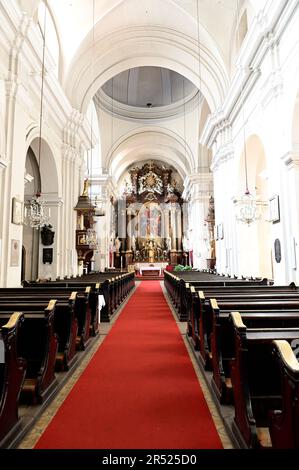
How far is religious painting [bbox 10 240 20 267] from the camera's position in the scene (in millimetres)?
6141

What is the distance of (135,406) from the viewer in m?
2.42

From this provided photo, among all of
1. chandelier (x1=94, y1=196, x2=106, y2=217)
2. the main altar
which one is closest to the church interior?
chandelier (x1=94, y1=196, x2=106, y2=217)

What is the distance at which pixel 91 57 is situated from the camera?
10.2 m

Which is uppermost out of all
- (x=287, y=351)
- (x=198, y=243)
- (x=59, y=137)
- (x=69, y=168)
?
(x=59, y=137)

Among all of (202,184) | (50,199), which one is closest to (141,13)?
(50,199)

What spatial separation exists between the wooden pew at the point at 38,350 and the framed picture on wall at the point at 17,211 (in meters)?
3.68

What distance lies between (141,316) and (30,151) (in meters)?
6.15

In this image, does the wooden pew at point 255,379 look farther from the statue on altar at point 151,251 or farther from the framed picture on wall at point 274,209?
the statue on altar at point 151,251

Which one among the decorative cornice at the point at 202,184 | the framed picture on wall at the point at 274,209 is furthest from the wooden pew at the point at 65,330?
the decorative cornice at the point at 202,184

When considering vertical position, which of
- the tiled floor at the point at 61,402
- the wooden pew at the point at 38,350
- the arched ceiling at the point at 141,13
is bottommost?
the tiled floor at the point at 61,402

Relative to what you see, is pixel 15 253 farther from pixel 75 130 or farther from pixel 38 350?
pixel 75 130

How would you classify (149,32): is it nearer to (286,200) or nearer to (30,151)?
(30,151)

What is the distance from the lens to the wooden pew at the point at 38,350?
2.48 metres
